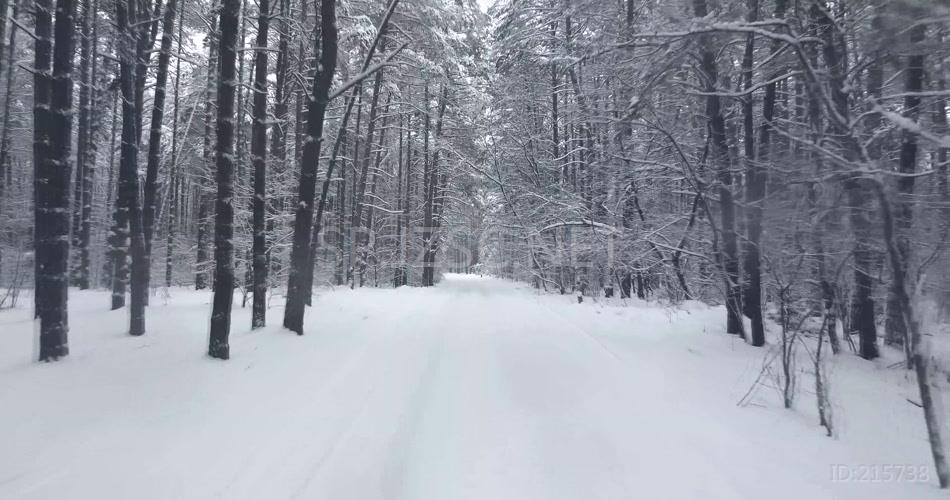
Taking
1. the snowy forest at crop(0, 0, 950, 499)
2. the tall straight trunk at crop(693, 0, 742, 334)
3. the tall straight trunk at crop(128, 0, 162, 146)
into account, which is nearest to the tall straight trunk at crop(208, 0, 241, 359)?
the snowy forest at crop(0, 0, 950, 499)

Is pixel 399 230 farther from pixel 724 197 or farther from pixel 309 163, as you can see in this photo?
pixel 724 197

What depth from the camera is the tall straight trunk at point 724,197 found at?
277 inches

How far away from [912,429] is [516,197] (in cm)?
1536

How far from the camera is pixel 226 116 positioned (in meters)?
6.32

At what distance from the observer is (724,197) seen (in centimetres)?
739

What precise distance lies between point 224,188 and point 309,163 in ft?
8.08

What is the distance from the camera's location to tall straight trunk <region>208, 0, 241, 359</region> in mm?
6215

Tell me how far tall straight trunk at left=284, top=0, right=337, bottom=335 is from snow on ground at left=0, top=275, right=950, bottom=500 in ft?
2.72

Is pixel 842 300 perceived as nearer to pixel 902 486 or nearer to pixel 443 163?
pixel 902 486

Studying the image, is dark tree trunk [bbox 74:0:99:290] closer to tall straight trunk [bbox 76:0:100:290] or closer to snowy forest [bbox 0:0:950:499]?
tall straight trunk [bbox 76:0:100:290]

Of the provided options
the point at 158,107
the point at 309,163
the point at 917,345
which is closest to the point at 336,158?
the point at 158,107

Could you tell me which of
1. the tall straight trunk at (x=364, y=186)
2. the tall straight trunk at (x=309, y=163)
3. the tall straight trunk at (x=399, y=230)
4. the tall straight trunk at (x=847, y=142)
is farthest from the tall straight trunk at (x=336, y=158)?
the tall straight trunk at (x=847, y=142)

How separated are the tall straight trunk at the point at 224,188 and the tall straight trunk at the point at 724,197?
23.1 ft

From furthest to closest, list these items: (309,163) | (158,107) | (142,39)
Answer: (142,39), (158,107), (309,163)
